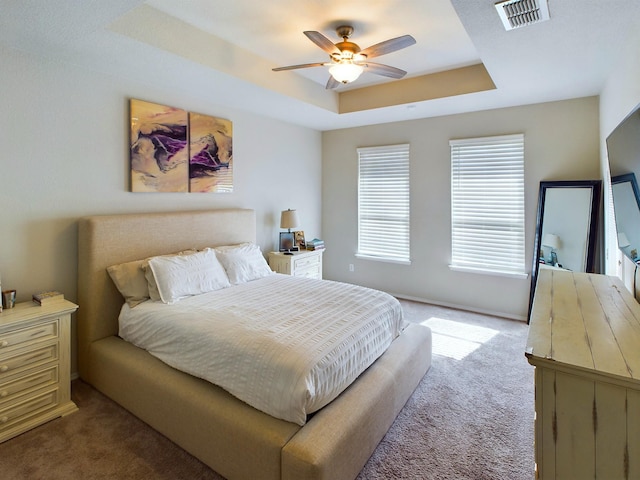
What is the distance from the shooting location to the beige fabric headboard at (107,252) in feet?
9.04

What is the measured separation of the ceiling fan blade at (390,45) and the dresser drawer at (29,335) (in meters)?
2.88

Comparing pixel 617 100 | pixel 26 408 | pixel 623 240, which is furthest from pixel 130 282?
pixel 617 100

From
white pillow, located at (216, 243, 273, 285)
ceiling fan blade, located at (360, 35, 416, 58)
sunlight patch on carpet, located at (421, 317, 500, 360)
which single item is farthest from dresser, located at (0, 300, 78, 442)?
sunlight patch on carpet, located at (421, 317, 500, 360)

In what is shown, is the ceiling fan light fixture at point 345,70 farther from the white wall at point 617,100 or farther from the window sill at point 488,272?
the window sill at point 488,272

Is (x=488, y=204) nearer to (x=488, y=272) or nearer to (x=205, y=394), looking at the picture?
(x=488, y=272)

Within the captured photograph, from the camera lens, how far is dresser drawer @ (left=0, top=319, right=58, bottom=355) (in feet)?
7.00

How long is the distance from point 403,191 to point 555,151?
1824 millimetres

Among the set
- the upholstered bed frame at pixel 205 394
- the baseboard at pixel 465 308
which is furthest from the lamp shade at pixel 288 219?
the baseboard at pixel 465 308

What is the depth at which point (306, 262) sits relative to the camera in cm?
477

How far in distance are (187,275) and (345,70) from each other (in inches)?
80.6

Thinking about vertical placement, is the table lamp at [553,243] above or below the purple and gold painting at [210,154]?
below

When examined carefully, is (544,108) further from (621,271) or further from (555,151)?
(621,271)

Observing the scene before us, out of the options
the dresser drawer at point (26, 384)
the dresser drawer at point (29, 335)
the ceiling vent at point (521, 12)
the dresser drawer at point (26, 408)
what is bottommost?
the dresser drawer at point (26, 408)

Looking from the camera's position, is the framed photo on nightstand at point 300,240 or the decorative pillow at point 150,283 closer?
the decorative pillow at point 150,283
